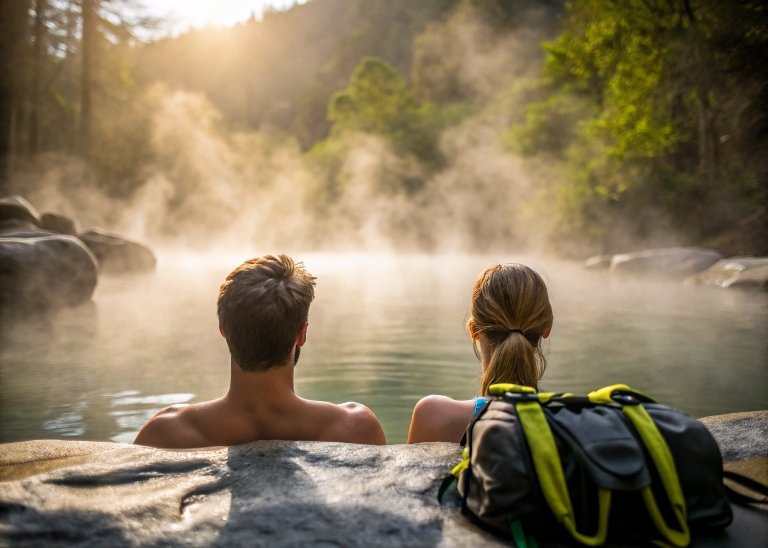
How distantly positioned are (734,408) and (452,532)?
361 cm

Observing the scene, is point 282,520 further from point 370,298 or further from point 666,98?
point 666,98

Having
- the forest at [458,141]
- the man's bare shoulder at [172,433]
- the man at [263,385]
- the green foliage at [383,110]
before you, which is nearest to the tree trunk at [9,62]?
the forest at [458,141]

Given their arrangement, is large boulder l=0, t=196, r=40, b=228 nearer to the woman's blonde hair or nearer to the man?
the man

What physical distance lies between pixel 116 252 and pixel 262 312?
40.3ft

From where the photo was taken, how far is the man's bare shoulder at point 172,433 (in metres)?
2.48

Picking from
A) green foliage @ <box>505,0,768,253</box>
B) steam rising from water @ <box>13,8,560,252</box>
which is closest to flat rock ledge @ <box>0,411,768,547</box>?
green foliage @ <box>505,0,768,253</box>

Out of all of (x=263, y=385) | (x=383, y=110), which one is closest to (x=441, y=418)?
(x=263, y=385)

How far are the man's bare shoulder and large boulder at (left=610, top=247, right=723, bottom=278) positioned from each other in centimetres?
1391

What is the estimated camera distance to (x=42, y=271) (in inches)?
→ 310

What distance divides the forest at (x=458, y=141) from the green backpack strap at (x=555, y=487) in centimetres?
1276

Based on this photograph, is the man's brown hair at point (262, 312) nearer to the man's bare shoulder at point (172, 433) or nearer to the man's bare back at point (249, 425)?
the man's bare back at point (249, 425)

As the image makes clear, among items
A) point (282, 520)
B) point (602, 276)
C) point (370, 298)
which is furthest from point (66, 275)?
point (602, 276)

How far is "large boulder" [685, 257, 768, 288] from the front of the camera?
11.4 m

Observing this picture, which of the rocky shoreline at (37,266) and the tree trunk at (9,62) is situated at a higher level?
the tree trunk at (9,62)
